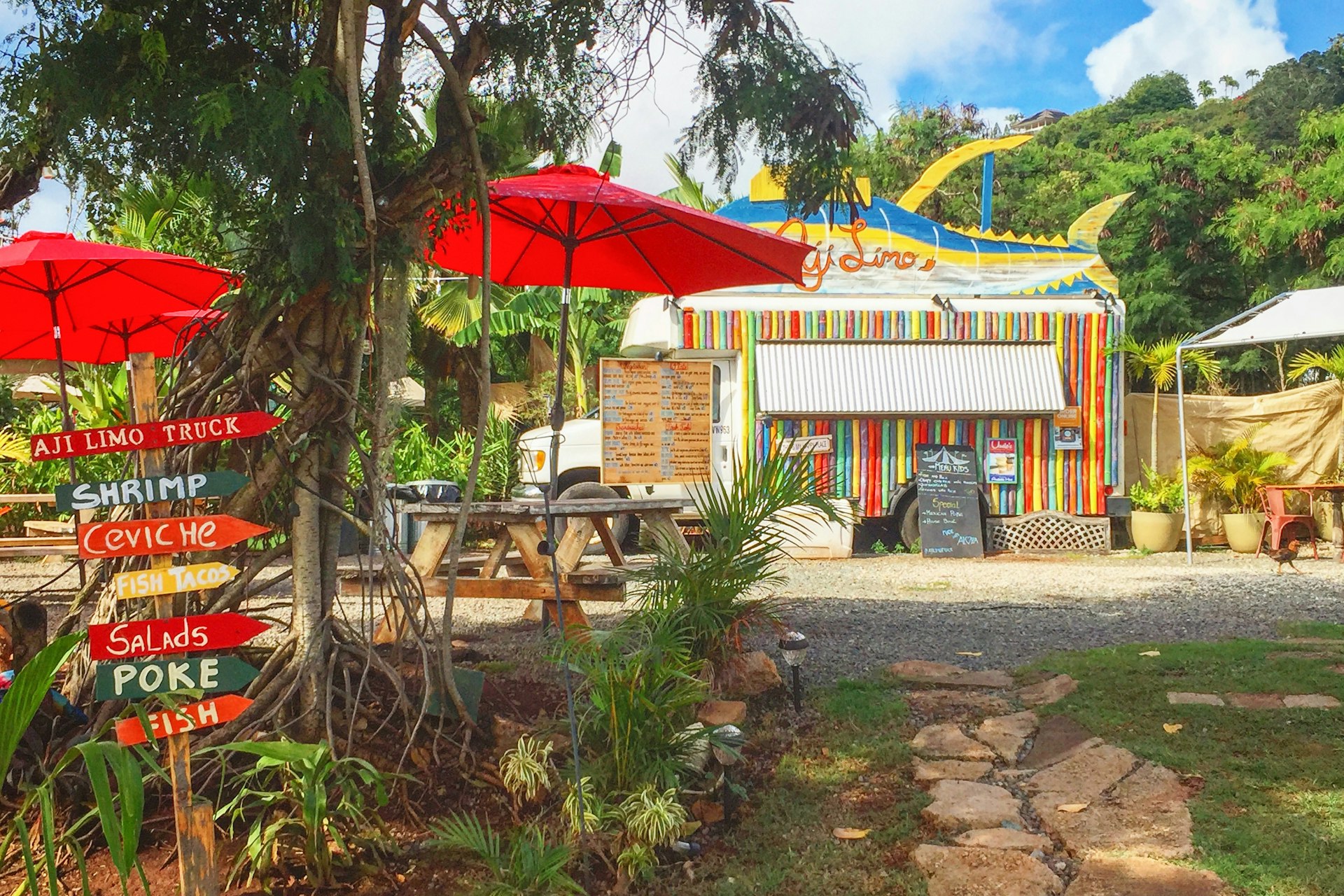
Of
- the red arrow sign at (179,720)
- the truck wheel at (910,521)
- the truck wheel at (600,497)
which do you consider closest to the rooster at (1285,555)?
the truck wheel at (910,521)

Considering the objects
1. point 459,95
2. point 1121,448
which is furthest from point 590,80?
point 1121,448

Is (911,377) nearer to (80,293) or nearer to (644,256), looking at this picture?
(644,256)

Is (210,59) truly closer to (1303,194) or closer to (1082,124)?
(1303,194)

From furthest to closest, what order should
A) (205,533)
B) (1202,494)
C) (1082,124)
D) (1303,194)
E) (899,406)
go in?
(1082,124)
(1303,194)
(1202,494)
(899,406)
(205,533)

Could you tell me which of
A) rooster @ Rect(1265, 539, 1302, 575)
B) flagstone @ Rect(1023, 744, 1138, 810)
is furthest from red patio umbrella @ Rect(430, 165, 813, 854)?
rooster @ Rect(1265, 539, 1302, 575)

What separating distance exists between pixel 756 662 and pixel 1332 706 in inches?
94.9

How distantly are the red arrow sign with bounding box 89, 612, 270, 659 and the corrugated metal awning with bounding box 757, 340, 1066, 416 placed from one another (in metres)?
8.82

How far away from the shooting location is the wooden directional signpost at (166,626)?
278cm

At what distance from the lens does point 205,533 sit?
2.87m

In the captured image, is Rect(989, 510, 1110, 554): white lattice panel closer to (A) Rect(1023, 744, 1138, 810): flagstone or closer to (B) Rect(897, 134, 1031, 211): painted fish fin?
(B) Rect(897, 134, 1031, 211): painted fish fin

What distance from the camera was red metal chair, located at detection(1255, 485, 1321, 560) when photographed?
10758 mm

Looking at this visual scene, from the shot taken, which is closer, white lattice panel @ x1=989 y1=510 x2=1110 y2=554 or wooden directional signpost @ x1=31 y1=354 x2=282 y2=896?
wooden directional signpost @ x1=31 y1=354 x2=282 y2=896

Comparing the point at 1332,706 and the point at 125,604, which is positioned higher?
the point at 125,604

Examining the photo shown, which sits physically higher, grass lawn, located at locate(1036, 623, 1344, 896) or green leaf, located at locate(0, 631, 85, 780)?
green leaf, located at locate(0, 631, 85, 780)
